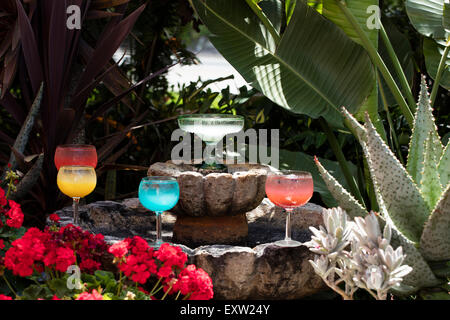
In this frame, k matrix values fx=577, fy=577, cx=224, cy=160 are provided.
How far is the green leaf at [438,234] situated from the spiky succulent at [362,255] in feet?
0.98

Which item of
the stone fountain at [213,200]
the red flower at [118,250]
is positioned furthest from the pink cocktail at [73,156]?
the red flower at [118,250]

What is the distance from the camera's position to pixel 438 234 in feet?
6.04

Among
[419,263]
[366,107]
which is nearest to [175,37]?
[366,107]

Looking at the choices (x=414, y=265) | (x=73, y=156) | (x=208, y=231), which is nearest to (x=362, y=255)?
(x=414, y=265)

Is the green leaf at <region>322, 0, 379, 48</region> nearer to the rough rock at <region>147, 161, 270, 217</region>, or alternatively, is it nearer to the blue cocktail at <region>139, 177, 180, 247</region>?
the rough rock at <region>147, 161, 270, 217</region>

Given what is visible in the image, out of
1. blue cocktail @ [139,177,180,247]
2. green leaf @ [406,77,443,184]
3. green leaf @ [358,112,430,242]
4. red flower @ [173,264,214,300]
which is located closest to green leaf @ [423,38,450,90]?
green leaf @ [406,77,443,184]

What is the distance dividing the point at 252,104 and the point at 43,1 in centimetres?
156

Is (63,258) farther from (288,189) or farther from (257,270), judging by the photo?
(288,189)

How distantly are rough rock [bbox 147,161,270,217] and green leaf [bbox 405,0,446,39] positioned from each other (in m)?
1.50

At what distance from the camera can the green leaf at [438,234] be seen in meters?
1.79

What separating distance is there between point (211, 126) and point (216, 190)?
26cm

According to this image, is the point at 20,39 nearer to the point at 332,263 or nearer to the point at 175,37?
the point at 175,37

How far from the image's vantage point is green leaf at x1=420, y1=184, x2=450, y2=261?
1.79 metres
